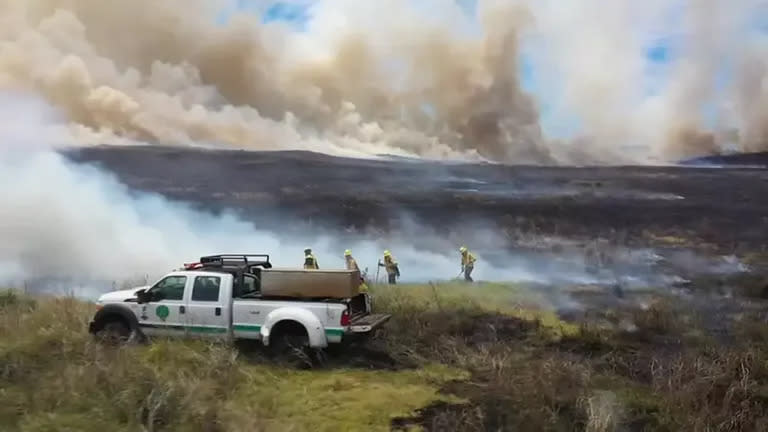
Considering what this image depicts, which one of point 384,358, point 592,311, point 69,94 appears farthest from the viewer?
point 69,94

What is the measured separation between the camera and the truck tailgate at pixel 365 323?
31.5ft

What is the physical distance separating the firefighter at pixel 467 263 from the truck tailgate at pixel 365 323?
6270 millimetres

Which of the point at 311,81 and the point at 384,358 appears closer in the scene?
the point at 384,358

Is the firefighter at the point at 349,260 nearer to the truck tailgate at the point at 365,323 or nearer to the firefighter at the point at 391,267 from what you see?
the firefighter at the point at 391,267

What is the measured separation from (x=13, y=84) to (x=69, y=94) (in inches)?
49.6

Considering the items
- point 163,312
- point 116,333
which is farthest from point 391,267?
point 116,333

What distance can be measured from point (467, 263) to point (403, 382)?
7181mm

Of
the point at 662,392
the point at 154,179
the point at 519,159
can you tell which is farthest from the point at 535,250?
the point at 154,179

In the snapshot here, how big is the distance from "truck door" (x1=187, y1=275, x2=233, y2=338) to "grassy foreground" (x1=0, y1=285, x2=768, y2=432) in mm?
428

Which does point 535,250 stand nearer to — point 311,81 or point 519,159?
point 519,159

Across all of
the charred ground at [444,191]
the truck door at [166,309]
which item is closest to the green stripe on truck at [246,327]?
the truck door at [166,309]

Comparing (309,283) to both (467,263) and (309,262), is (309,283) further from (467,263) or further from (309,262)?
(467,263)

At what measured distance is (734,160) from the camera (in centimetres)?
1736

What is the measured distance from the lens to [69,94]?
679 inches
